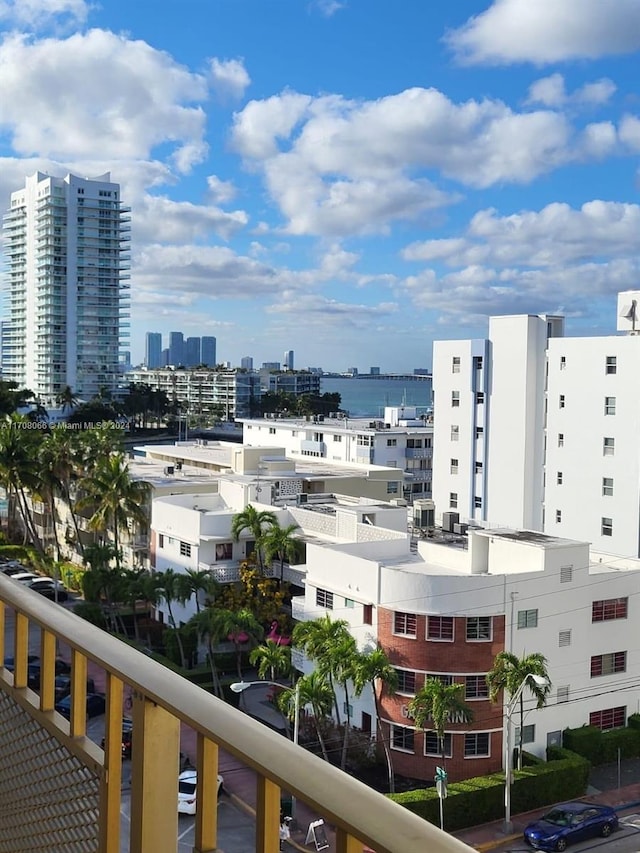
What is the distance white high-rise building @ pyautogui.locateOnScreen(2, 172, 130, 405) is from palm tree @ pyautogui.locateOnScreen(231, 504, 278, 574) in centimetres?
8931

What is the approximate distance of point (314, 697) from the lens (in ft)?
58.1

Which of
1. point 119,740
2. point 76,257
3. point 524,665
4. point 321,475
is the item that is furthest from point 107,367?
point 119,740

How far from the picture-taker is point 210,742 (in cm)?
146

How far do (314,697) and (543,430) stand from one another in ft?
57.3

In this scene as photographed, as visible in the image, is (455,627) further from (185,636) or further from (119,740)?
(119,740)

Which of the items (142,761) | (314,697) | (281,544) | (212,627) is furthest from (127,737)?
(281,544)

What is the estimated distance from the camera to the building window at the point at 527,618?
19.2m

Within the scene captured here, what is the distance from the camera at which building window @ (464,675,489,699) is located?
18.8m

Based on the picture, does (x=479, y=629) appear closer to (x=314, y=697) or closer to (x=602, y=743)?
(x=314, y=697)

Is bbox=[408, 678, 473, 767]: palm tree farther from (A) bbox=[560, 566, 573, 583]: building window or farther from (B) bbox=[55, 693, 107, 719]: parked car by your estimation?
(B) bbox=[55, 693, 107, 719]: parked car

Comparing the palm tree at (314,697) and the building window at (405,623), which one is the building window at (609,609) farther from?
the palm tree at (314,697)

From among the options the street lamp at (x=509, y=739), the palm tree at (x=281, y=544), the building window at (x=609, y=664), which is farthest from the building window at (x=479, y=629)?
the palm tree at (x=281, y=544)

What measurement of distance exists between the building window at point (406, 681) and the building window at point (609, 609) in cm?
440

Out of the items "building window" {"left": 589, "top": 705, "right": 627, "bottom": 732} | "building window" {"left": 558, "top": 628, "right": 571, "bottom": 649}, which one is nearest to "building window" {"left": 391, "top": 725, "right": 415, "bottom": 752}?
"building window" {"left": 558, "top": 628, "right": 571, "bottom": 649}
